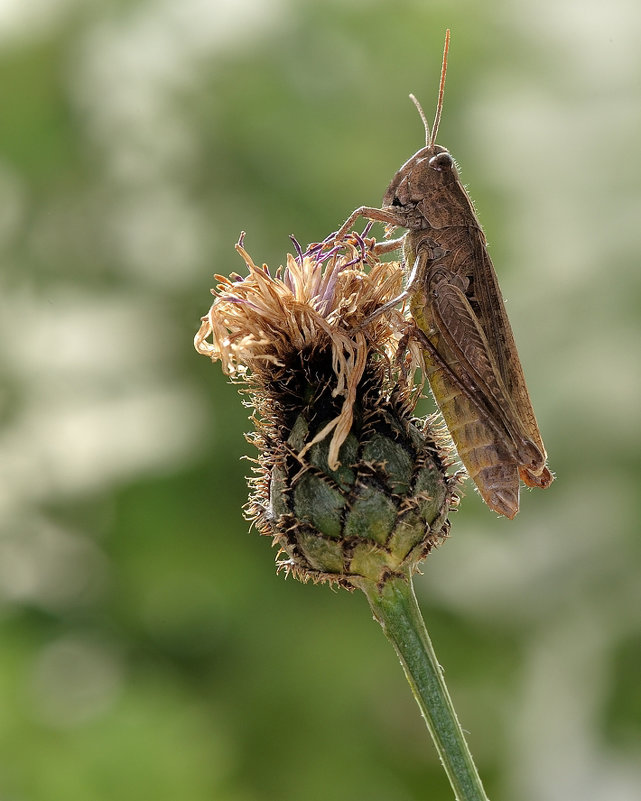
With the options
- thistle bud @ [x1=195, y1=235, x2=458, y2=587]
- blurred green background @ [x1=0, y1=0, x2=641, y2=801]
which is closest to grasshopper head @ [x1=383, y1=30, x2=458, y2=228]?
thistle bud @ [x1=195, y1=235, x2=458, y2=587]

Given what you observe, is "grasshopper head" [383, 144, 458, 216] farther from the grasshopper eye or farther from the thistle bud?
the thistle bud

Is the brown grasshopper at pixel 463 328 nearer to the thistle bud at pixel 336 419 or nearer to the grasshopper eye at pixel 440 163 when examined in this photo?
the grasshopper eye at pixel 440 163

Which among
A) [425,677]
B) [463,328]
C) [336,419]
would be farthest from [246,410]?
[425,677]

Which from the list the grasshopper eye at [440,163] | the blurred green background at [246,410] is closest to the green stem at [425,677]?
the grasshopper eye at [440,163]

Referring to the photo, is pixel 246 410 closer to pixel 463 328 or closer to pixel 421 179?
pixel 421 179

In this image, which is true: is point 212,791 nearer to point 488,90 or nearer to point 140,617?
point 140,617

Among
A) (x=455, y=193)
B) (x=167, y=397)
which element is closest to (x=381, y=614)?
(x=455, y=193)
